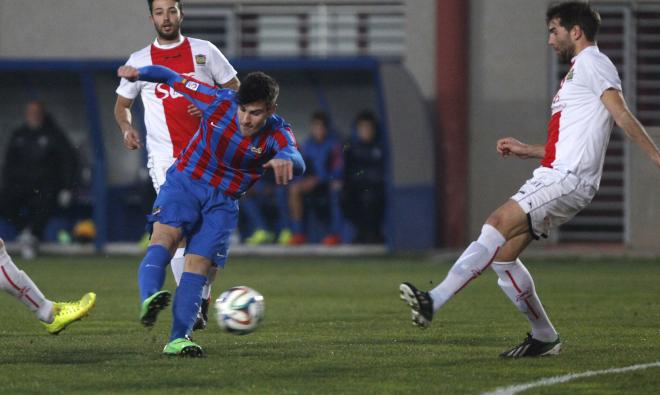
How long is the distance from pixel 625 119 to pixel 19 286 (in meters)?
3.71

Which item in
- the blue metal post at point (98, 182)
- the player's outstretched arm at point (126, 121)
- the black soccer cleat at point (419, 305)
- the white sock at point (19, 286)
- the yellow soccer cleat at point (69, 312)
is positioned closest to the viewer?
the black soccer cleat at point (419, 305)

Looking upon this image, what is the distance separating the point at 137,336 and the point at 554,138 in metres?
3.13

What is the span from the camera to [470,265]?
7.48m

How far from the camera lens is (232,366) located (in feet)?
24.2

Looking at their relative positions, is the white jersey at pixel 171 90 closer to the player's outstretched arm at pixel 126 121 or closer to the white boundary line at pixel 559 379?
the player's outstretched arm at pixel 126 121

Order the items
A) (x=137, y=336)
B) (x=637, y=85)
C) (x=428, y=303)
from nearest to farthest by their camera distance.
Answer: (x=428, y=303)
(x=137, y=336)
(x=637, y=85)

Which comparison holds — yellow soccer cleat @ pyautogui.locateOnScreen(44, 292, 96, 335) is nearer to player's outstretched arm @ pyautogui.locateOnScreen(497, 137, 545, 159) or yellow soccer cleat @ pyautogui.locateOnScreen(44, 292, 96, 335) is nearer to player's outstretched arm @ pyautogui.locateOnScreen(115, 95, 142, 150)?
player's outstretched arm @ pyautogui.locateOnScreen(115, 95, 142, 150)

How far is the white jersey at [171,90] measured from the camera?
945cm

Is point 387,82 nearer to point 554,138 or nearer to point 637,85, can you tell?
point 637,85

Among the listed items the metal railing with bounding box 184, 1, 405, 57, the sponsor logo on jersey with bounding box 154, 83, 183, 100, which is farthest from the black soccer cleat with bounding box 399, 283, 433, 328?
the metal railing with bounding box 184, 1, 405, 57

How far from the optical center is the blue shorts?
7.71m

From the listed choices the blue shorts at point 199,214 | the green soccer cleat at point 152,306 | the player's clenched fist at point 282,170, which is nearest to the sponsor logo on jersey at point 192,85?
the blue shorts at point 199,214

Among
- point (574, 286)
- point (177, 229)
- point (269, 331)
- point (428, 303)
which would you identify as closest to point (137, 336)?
point (269, 331)

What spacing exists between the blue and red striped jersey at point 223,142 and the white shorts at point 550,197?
134 cm
